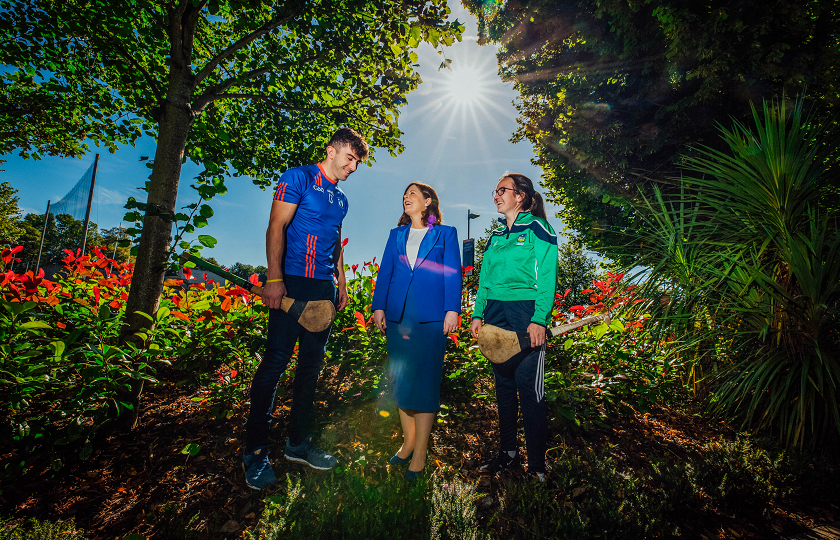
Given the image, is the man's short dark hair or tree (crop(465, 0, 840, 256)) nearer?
the man's short dark hair

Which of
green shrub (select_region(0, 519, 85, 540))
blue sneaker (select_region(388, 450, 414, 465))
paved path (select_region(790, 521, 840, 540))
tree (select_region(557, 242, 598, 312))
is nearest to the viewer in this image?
green shrub (select_region(0, 519, 85, 540))

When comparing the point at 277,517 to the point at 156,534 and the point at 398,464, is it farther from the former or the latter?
the point at 398,464

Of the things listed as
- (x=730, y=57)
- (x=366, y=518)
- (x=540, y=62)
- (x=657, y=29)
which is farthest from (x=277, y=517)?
(x=540, y=62)

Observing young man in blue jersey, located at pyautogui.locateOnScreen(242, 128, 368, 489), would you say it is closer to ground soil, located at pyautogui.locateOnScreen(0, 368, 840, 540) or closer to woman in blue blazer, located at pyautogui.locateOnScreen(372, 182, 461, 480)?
ground soil, located at pyautogui.locateOnScreen(0, 368, 840, 540)

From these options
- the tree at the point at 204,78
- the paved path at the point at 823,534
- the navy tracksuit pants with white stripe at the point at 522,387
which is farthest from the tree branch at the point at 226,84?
the paved path at the point at 823,534

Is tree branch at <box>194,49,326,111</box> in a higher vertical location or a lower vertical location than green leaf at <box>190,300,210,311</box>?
higher

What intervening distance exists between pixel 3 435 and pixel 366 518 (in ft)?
6.01

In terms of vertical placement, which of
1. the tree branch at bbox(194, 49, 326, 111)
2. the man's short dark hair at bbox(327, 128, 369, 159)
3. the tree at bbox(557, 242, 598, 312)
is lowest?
the man's short dark hair at bbox(327, 128, 369, 159)

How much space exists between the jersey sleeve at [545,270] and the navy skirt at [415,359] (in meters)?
0.66

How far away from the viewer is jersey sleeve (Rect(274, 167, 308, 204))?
2.05 metres

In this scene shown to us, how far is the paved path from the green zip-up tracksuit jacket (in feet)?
5.84

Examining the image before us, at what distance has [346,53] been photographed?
11.3 ft

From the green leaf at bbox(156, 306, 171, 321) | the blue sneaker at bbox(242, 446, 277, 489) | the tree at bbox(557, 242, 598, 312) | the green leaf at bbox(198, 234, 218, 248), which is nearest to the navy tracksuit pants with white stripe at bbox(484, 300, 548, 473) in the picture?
the blue sneaker at bbox(242, 446, 277, 489)

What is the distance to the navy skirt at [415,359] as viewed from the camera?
2.06 m
